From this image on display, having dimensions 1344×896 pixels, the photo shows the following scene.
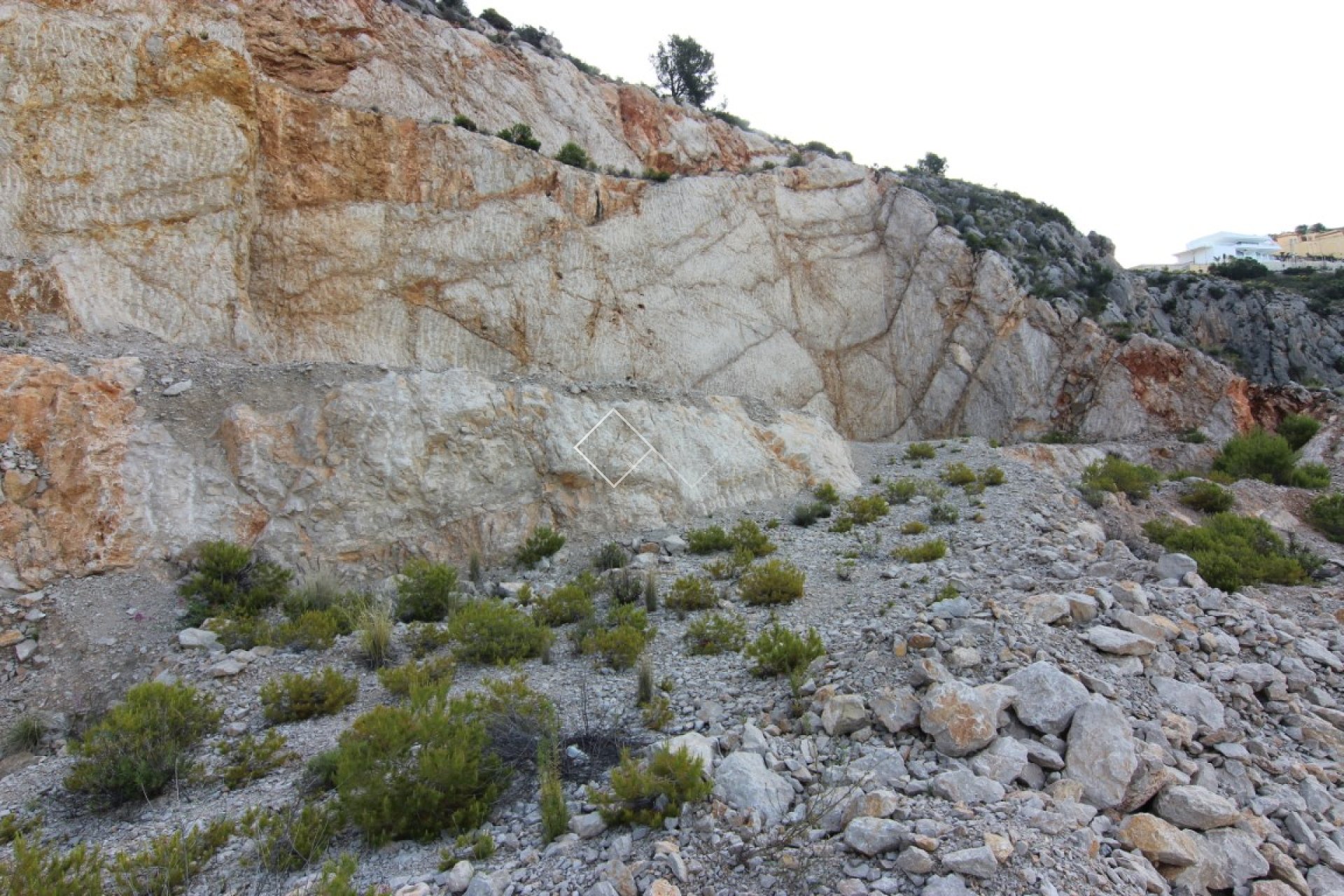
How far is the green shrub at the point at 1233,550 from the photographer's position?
24.9 ft

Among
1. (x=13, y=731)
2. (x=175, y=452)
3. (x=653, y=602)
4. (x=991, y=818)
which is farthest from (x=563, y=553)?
(x=991, y=818)

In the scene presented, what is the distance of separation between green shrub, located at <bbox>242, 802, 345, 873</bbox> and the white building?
82557 mm

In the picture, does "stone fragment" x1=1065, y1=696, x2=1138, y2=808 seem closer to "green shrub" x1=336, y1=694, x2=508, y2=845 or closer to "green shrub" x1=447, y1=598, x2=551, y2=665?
"green shrub" x1=336, y1=694, x2=508, y2=845

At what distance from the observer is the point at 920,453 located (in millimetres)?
17344

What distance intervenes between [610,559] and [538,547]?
1283 millimetres

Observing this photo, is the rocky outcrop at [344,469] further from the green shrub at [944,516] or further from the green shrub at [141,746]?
the green shrub at [141,746]

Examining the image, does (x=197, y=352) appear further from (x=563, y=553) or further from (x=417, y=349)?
(x=563, y=553)

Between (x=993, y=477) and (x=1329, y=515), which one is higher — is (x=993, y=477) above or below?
below

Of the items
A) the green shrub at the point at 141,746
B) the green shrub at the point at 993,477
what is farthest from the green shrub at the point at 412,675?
the green shrub at the point at 993,477

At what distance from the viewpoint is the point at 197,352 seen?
39.1 feet

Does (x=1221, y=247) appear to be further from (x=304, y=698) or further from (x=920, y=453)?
(x=304, y=698)

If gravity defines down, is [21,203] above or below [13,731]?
above

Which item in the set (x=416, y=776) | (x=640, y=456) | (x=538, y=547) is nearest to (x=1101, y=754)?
(x=416, y=776)

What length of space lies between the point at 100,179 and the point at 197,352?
3.35 meters
